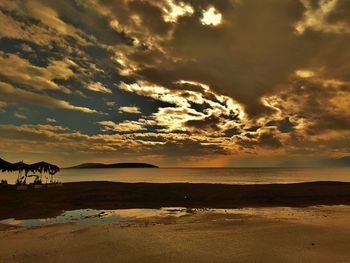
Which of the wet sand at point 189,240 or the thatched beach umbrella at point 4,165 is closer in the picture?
the wet sand at point 189,240

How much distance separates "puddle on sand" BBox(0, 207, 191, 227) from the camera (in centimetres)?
2597

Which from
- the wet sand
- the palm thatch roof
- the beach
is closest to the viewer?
the wet sand

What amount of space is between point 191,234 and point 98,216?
36.9ft

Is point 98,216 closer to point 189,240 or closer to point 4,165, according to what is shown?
point 189,240

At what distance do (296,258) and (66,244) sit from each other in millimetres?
12181

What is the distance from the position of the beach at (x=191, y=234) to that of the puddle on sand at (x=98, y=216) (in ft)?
2.92

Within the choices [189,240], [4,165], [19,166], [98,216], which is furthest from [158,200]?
[19,166]

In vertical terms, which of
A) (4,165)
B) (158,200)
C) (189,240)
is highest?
(4,165)

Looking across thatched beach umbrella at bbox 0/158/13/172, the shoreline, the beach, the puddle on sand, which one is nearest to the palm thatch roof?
thatched beach umbrella at bbox 0/158/13/172

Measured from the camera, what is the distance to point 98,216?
28.9m

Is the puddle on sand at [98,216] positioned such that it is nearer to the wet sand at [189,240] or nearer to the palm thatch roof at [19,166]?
the wet sand at [189,240]

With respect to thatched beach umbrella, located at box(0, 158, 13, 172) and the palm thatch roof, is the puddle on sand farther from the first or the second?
the palm thatch roof

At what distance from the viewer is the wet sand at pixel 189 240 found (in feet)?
51.8

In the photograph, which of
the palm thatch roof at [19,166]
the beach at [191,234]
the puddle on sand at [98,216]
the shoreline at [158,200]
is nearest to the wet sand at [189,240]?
the beach at [191,234]
